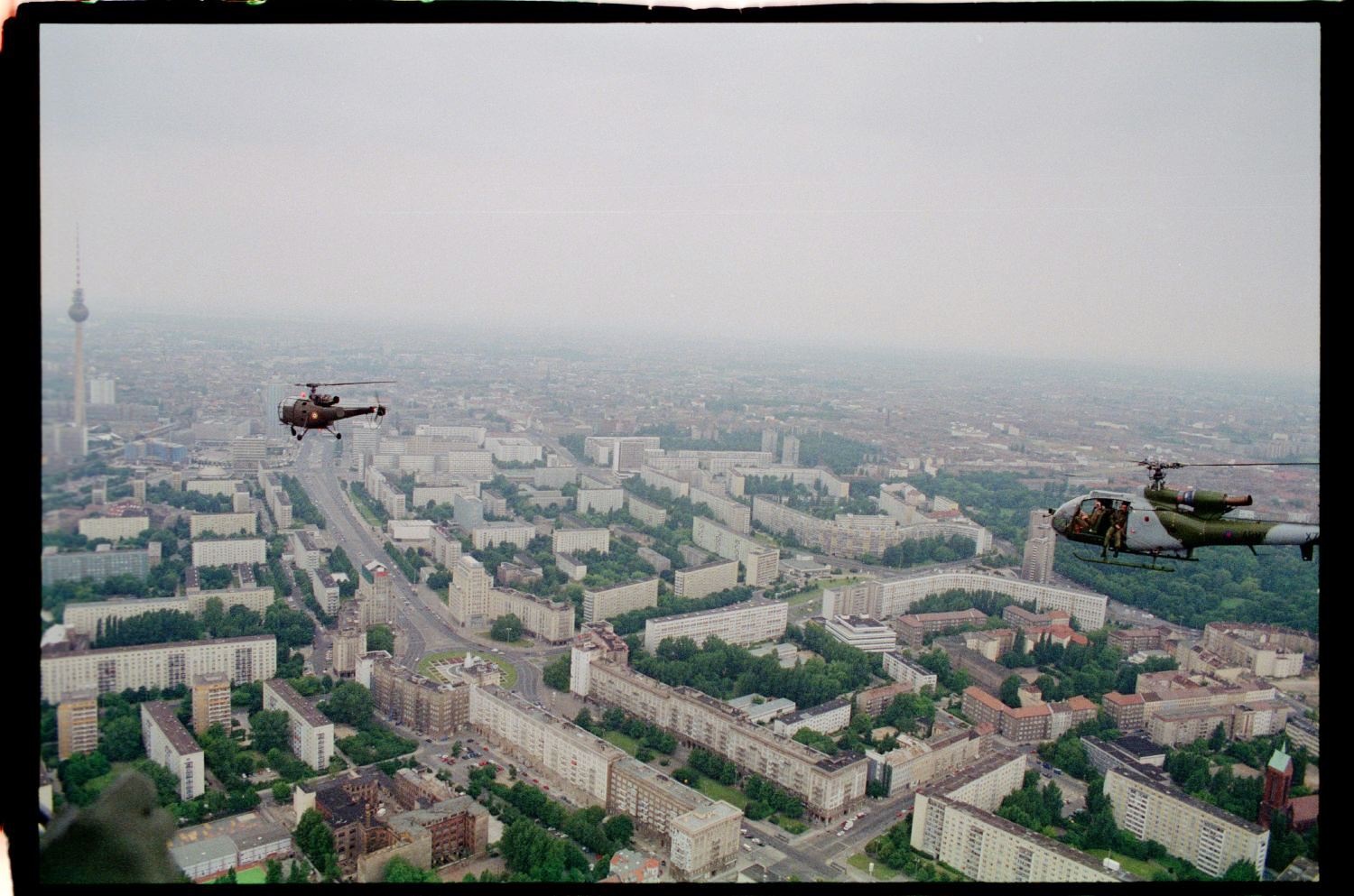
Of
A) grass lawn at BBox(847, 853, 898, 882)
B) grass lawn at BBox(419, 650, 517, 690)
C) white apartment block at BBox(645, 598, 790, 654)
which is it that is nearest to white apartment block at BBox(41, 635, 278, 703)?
grass lawn at BBox(419, 650, 517, 690)

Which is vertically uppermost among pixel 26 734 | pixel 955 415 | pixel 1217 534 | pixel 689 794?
pixel 955 415

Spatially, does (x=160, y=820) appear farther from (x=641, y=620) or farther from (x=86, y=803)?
(x=641, y=620)

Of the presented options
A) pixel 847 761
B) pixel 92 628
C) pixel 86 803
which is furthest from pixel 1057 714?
pixel 92 628

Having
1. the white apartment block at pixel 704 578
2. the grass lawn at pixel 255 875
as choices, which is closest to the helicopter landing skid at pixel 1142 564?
the white apartment block at pixel 704 578

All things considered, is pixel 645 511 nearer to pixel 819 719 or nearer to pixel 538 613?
pixel 538 613

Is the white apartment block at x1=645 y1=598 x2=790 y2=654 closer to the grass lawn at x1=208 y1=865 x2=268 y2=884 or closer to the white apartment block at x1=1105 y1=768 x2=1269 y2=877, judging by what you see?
the white apartment block at x1=1105 y1=768 x2=1269 y2=877
